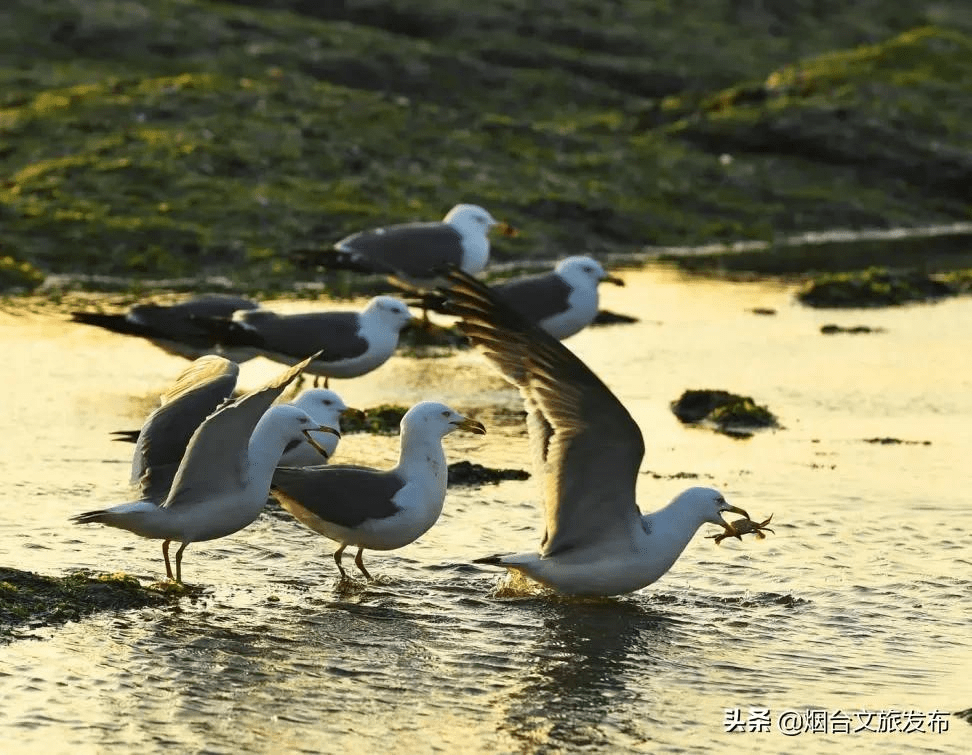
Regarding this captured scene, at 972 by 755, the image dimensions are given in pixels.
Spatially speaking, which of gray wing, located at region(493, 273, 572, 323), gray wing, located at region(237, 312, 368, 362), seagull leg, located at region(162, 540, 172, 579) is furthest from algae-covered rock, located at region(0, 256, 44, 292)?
seagull leg, located at region(162, 540, 172, 579)

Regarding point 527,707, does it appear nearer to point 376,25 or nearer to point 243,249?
point 243,249

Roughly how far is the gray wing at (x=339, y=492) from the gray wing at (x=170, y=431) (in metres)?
0.55

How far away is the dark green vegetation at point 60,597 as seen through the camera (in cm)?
833

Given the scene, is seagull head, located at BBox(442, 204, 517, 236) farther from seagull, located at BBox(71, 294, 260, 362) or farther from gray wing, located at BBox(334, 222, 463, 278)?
seagull, located at BBox(71, 294, 260, 362)

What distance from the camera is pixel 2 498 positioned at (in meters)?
10.7

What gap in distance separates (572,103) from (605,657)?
81.2 ft

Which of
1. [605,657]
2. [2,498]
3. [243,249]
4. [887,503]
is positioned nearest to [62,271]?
[243,249]

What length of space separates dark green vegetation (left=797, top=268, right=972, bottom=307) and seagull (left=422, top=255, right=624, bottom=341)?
5015mm

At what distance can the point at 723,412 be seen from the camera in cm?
1380

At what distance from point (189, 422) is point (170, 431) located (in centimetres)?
12

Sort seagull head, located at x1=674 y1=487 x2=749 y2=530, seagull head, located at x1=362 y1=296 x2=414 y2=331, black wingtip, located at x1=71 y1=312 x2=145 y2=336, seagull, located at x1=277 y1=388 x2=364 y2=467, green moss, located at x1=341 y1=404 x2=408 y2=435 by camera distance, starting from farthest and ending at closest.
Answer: black wingtip, located at x1=71 y1=312 x2=145 y2=336, seagull head, located at x1=362 y1=296 x2=414 y2=331, green moss, located at x1=341 y1=404 x2=408 y2=435, seagull, located at x1=277 y1=388 x2=364 y2=467, seagull head, located at x1=674 y1=487 x2=749 y2=530

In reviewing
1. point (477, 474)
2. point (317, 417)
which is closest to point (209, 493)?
point (317, 417)

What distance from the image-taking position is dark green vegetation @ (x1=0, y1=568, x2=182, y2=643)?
27.3ft

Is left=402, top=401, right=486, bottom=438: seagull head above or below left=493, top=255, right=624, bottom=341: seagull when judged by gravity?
below
